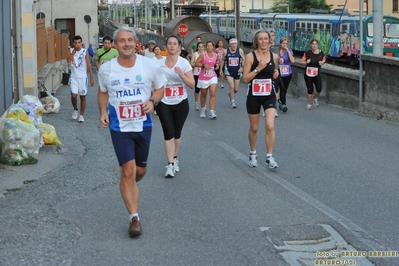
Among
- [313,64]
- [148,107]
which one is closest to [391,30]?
[313,64]

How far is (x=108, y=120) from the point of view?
661 cm

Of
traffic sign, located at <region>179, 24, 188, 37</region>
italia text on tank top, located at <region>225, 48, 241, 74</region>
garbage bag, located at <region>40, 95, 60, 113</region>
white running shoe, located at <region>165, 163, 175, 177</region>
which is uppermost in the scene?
traffic sign, located at <region>179, 24, 188, 37</region>

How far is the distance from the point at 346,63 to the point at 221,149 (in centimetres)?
2767

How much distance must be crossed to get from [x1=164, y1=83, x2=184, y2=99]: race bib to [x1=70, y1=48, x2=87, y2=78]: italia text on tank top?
6.46 meters

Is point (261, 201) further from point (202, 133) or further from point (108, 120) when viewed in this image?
point (202, 133)

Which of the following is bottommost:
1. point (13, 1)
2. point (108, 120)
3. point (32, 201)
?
point (32, 201)

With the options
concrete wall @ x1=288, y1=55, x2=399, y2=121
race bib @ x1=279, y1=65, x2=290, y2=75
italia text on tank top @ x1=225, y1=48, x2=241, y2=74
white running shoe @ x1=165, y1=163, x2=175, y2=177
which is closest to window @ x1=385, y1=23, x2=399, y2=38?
concrete wall @ x1=288, y1=55, x2=399, y2=121

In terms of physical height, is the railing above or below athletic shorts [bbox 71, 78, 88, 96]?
above

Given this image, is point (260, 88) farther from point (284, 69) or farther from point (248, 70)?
point (284, 69)

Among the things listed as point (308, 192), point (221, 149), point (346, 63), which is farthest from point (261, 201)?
point (346, 63)

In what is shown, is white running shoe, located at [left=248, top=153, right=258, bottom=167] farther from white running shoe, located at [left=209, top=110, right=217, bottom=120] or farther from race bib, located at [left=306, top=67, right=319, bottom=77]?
race bib, located at [left=306, top=67, right=319, bottom=77]

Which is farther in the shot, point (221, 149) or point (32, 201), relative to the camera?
point (221, 149)

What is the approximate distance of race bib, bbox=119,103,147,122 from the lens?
21.5 ft

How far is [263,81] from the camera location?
32.7 ft
